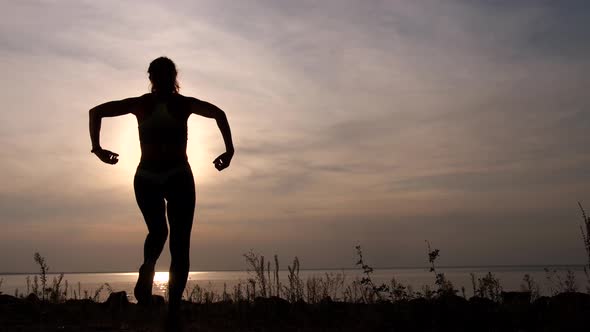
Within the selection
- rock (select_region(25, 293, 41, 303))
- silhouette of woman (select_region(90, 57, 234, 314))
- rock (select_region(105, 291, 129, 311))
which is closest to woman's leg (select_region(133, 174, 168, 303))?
silhouette of woman (select_region(90, 57, 234, 314))

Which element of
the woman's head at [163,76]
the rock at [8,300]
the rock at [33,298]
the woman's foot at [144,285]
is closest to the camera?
the woman's foot at [144,285]

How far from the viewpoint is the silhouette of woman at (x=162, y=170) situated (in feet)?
17.5

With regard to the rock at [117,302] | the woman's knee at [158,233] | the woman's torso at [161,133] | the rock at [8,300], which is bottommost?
the rock at [117,302]

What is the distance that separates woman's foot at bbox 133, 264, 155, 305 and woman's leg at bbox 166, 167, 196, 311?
273 mm

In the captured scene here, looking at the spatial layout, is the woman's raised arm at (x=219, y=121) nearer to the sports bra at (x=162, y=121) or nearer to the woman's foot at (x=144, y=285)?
the sports bra at (x=162, y=121)

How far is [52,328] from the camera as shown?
7008 mm

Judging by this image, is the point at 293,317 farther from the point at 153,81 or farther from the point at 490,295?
the point at 153,81

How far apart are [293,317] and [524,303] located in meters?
2.93

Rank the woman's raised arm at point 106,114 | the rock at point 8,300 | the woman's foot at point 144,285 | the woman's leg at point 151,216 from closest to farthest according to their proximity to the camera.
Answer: the woman's foot at point 144,285, the woman's leg at point 151,216, the woman's raised arm at point 106,114, the rock at point 8,300

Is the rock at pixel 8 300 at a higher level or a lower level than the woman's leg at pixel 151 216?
lower

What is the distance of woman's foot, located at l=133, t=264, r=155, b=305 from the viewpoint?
516cm

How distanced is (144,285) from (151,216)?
621 millimetres

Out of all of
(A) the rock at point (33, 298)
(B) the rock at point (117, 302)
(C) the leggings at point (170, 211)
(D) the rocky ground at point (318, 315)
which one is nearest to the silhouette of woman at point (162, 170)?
(C) the leggings at point (170, 211)

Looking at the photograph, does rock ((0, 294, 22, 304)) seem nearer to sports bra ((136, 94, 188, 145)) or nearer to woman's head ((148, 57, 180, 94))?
sports bra ((136, 94, 188, 145))
